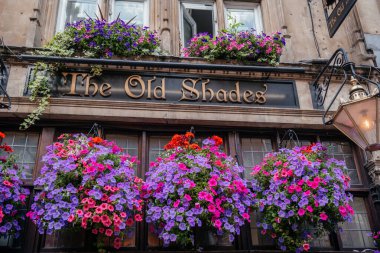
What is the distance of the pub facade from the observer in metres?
6.33

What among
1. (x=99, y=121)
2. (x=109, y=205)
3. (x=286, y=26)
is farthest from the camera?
(x=286, y=26)

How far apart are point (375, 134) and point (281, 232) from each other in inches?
66.5

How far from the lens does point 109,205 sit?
5074 mm

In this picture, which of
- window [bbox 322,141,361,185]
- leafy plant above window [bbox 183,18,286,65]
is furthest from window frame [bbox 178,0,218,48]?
window [bbox 322,141,361,185]

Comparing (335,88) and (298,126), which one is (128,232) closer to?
(298,126)

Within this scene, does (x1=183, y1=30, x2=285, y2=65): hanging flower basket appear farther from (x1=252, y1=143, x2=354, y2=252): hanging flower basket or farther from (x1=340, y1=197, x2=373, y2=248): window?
(x1=340, y1=197, x2=373, y2=248): window

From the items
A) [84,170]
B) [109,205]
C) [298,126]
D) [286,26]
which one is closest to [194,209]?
[109,205]

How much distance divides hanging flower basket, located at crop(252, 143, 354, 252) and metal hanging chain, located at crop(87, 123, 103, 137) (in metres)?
2.41

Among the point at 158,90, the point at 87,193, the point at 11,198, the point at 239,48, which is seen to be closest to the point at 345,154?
the point at 239,48

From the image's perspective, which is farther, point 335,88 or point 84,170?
point 335,88

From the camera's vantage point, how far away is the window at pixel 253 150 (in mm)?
6789

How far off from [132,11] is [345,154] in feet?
15.0

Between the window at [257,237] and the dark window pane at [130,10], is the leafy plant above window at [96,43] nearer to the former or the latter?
the dark window pane at [130,10]

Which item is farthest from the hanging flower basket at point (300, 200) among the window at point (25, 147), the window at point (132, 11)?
the window at point (132, 11)
